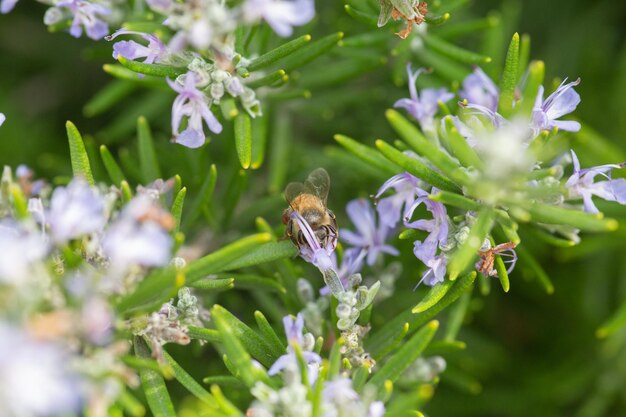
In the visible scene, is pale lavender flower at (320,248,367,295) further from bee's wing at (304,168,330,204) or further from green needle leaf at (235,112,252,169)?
green needle leaf at (235,112,252,169)

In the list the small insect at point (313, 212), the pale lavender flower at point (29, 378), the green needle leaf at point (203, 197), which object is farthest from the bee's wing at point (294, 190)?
the pale lavender flower at point (29, 378)

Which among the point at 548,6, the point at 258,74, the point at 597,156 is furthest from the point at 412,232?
the point at 548,6

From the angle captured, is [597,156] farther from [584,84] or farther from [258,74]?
[258,74]

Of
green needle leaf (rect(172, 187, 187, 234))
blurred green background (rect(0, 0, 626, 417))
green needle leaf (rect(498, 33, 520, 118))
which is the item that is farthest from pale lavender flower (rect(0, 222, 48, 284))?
green needle leaf (rect(498, 33, 520, 118))

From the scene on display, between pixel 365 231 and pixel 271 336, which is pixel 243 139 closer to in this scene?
pixel 365 231

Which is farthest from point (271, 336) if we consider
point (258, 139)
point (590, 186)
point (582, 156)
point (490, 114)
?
point (582, 156)
